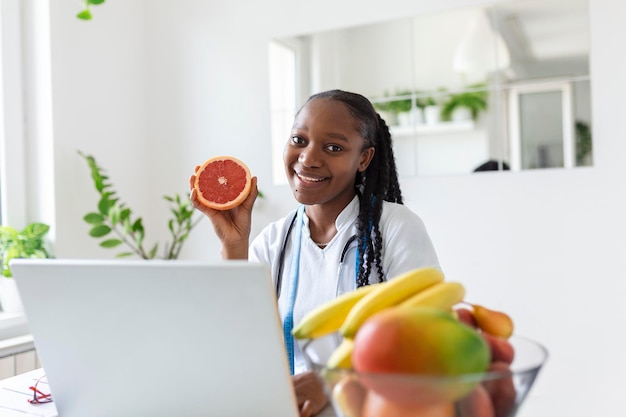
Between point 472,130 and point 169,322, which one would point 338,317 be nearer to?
point 169,322

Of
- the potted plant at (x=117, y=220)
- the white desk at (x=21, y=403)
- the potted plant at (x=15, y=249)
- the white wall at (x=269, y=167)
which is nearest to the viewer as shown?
the white desk at (x=21, y=403)

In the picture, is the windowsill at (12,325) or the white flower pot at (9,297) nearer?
the windowsill at (12,325)

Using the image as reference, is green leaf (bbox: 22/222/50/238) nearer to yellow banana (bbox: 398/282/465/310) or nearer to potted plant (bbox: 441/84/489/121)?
potted plant (bbox: 441/84/489/121)

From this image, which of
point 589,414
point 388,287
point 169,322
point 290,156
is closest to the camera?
point 388,287

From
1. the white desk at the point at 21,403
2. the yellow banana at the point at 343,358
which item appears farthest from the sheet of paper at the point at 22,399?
the yellow banana at the point at 343,358

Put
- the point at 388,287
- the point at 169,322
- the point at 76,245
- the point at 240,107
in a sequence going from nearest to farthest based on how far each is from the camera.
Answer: the point at 388,287
the point at 169,322
the point at 76,245
the point at 240,107

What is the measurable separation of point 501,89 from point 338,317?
229 centimetres

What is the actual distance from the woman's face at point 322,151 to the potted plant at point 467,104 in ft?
4.35

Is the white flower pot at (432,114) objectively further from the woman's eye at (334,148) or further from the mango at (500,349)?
the mango at (500,349)

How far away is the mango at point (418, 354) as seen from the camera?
55 centimetres

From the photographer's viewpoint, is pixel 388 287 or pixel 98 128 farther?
pixel 98 128

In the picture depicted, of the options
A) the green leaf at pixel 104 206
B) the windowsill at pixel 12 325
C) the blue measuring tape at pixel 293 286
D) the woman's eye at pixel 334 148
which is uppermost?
the woman's eye at pixel 334 148

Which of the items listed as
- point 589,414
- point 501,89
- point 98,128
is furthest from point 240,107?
point 589,414

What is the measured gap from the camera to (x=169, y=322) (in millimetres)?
805
